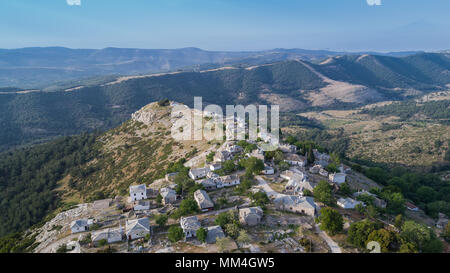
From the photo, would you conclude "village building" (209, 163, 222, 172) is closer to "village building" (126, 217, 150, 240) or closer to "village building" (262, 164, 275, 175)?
→ "village building" (262, 164, 275, 175)

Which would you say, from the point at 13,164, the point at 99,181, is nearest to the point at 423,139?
the point at 99,181

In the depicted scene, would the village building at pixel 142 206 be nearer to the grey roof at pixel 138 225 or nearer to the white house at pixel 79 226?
the white house at pixel 79 226

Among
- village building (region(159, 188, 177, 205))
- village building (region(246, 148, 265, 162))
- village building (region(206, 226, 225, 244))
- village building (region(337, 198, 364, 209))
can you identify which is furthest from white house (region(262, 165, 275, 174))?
village building (region(206, 226, 225, 244))

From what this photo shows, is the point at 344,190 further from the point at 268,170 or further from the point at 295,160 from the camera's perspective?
the point at 268,170

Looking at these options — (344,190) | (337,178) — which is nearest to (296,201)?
(344,190)

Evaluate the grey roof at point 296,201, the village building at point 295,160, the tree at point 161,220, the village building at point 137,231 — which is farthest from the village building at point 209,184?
the village building at point 295,160
